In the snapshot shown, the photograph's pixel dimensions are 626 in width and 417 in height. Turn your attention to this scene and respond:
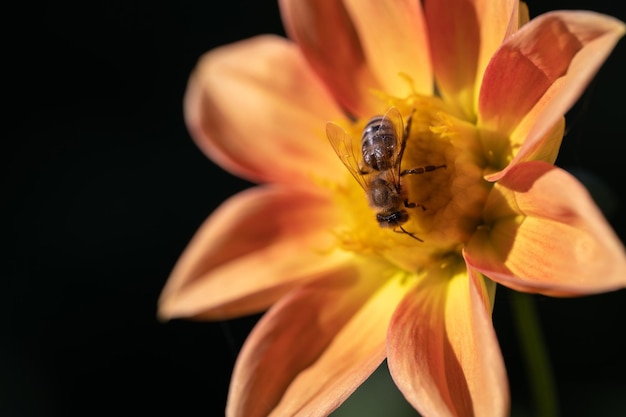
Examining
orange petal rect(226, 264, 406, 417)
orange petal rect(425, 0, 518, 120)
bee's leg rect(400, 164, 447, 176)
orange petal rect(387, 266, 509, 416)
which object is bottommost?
orange petal rect(226, 264, 406, 417)

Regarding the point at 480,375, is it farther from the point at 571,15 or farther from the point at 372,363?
the point at 571,15

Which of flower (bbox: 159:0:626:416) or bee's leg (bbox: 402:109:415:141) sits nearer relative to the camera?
flower (bbox: 159:0:626:416)

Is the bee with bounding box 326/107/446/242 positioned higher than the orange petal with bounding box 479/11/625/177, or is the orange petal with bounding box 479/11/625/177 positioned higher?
the orange petal with bounding box 479/11/625/177

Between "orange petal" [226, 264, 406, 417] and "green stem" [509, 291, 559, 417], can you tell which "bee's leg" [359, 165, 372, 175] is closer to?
"orange petal" [226, 264, 406, 417]

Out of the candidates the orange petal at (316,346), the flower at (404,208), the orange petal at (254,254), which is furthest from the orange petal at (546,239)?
the orange petal at (254,254)

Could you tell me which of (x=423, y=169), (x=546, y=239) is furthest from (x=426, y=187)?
(x=546, y=239)

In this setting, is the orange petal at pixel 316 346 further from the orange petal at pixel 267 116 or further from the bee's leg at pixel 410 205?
the orange petal at pixel 267 116

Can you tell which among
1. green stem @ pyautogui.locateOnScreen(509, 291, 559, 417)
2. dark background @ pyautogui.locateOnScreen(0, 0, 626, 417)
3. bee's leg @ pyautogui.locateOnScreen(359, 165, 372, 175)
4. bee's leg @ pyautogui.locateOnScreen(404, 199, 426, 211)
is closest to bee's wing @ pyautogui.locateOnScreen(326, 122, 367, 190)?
bee's leg @ pyautogui.locateOnScreen(359, 165, 372, 175)
